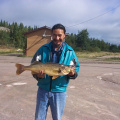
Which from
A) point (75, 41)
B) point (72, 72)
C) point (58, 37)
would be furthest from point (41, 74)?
point (75, 41)

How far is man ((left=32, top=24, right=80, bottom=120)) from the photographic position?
9.09ft

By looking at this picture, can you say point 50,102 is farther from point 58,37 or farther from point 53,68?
point 58,37

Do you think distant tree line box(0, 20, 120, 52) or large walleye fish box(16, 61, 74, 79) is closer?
large walleye fish box(16, 61, 74, 79)

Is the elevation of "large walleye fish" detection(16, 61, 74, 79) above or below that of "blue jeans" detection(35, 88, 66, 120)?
above

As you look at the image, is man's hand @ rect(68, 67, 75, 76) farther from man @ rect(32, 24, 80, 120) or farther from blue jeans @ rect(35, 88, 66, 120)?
blue jeans @ rect(35, 88, 66, 120)

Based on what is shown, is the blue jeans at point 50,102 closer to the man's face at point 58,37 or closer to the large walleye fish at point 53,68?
the large walleye fish at point 53,68

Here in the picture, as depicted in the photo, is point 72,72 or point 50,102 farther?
point 50,102

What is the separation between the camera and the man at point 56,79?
277 cm

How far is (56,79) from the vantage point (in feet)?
9.07

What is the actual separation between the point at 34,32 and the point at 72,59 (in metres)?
26.7

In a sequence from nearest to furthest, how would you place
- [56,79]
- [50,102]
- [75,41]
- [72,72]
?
[72,72]
[56,79]
[50,102]
[75,41]

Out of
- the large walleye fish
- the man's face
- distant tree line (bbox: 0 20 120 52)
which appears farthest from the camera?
distant tree line (bbox: 0 20 120 52)

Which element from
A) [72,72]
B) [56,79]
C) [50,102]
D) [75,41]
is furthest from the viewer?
[75,41]

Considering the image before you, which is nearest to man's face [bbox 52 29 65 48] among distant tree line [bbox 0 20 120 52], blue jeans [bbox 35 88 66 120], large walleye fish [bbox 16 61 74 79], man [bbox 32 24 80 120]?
man [bbox 32 24 80 120]
